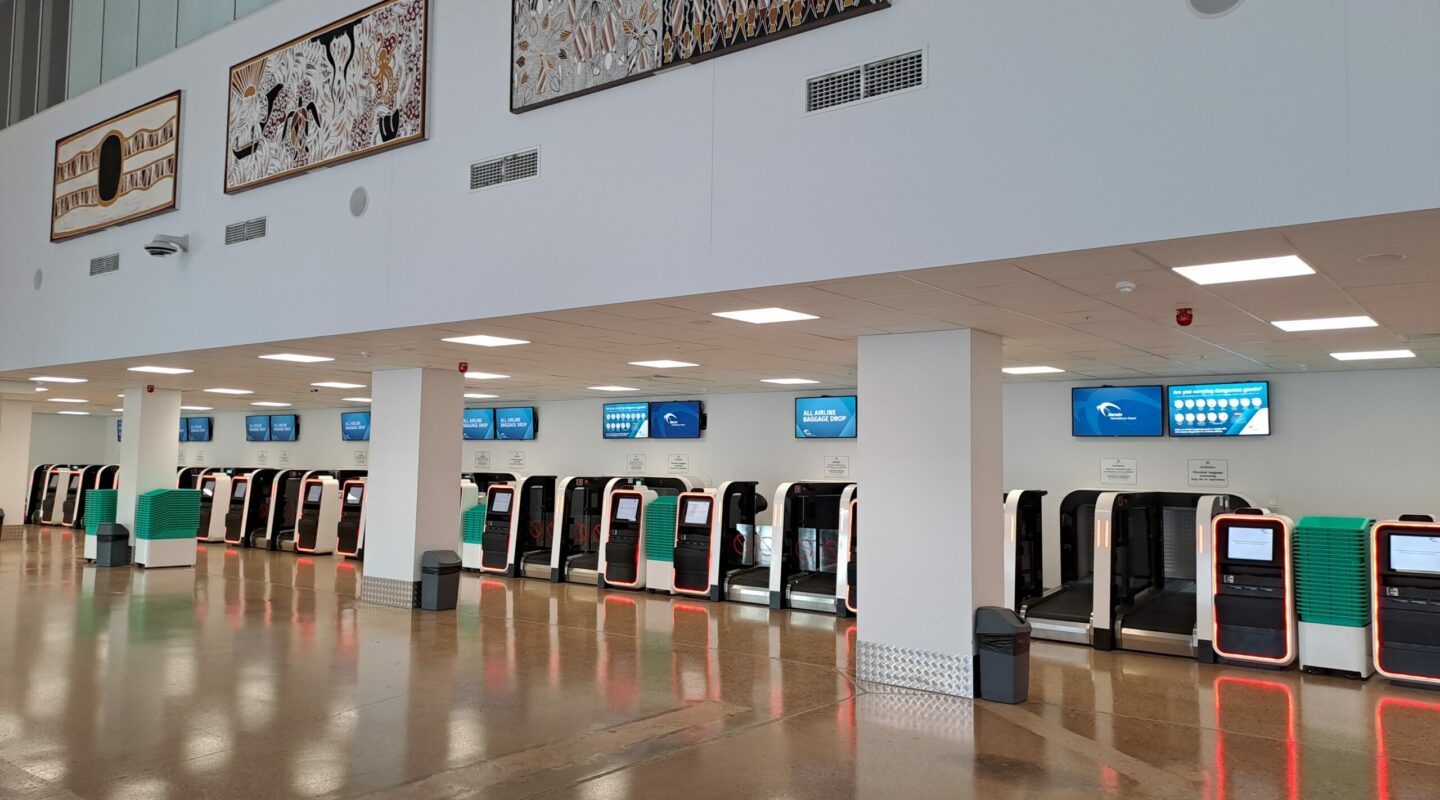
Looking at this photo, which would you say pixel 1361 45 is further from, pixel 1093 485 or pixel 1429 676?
pixel 1093 485

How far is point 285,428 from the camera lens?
21.3 m

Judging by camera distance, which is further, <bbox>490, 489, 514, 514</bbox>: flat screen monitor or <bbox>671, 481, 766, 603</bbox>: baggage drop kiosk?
<bbox>490, 489, 514, 514</bbox>: flat screen monitor

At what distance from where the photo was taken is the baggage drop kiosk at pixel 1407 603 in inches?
287

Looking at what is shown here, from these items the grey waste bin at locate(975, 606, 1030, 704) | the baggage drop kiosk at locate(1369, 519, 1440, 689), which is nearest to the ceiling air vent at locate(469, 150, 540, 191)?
the grey waste bin at locate(975, 606, 1030, 704)

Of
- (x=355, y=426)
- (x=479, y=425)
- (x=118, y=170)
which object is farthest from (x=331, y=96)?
(x=355, y=426)

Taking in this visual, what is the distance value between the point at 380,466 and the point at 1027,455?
307 inches

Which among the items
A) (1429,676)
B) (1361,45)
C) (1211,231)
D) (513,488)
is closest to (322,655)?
(513,488)

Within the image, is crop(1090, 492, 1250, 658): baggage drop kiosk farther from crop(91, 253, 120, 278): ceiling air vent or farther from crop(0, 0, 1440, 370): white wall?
crop(91, 253, 120, 278): ceiling air vent

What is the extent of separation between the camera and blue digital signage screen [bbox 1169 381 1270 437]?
1039 cm

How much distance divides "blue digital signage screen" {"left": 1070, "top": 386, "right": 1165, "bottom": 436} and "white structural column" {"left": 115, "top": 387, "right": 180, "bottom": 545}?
43.4 feet

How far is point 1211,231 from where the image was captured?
4332mm

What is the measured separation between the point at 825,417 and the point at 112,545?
10.7m

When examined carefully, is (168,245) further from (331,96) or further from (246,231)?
(331,96)

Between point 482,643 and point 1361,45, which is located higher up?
point 1361,45
